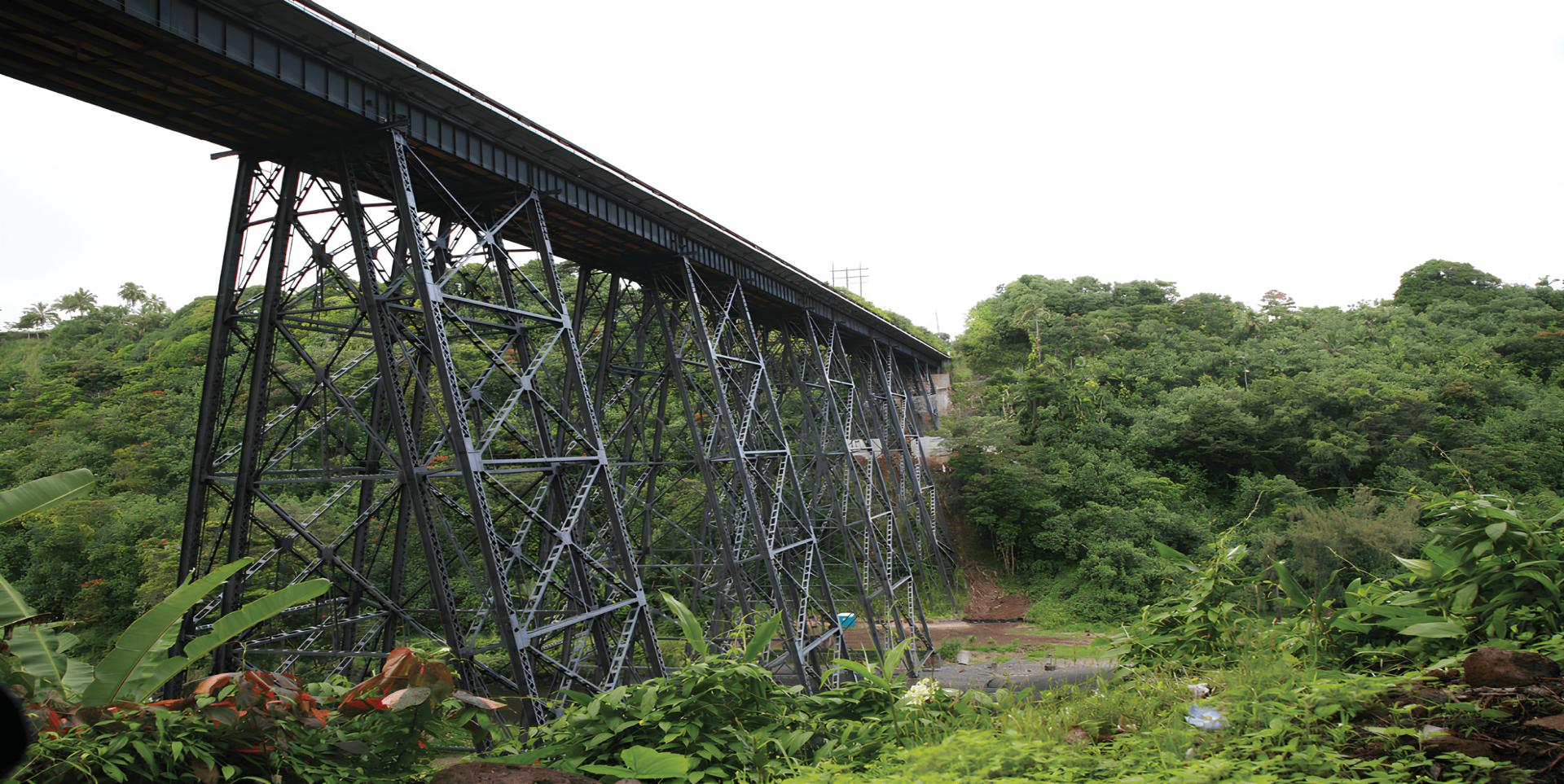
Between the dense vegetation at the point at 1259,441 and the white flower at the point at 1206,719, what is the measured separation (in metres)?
14.7

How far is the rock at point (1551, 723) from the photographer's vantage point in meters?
2.23

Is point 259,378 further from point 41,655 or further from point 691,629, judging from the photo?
point 691,629

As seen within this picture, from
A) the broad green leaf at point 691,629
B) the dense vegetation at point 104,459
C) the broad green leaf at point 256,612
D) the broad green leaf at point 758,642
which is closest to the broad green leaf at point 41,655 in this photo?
the broad green leaf at point 256,612

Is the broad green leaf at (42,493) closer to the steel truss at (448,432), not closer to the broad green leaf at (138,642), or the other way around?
the broad green leaf at (138,642)

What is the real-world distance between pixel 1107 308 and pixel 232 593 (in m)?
41.4

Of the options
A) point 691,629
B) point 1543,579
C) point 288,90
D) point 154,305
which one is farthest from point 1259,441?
point 154,305

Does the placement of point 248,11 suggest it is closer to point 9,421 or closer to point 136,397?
point 136,397

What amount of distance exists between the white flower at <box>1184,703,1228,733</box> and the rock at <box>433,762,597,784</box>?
2570 mm

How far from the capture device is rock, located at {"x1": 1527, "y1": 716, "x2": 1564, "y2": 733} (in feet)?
7.33

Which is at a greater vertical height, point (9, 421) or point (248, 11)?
point (248, 11)

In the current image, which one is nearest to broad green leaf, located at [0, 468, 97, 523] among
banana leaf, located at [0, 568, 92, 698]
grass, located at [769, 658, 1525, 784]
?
banana leaf, located at [0, 568, 92, 698]

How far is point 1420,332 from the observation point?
30.2 metres

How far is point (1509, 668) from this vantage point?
8.25 feet

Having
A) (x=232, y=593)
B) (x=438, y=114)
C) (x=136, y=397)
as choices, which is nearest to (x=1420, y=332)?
(x=438, y=114)
